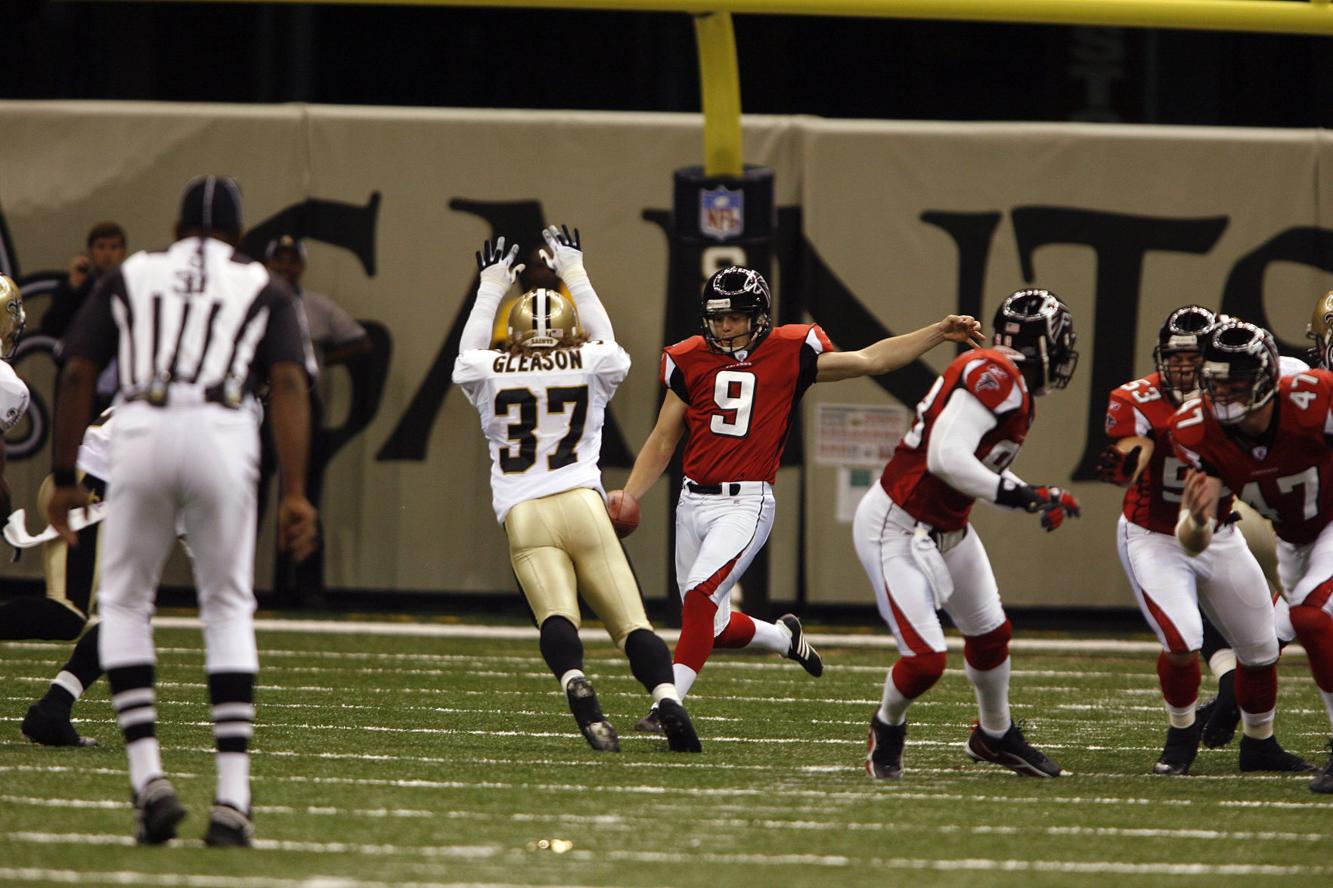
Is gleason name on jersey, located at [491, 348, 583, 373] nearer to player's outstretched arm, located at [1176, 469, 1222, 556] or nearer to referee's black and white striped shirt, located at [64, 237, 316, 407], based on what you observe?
referee's black and white striped shirt, located at [64, 237, 316, 407]

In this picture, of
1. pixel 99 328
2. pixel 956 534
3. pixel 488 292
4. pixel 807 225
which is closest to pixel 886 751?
pixel 956 534

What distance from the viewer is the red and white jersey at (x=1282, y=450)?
6.72 metres

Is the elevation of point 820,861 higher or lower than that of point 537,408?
lower

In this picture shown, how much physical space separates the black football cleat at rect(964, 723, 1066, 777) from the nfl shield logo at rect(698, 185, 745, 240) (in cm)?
412

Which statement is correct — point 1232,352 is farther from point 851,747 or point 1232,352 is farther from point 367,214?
point 367,214

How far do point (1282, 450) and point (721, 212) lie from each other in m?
4.33

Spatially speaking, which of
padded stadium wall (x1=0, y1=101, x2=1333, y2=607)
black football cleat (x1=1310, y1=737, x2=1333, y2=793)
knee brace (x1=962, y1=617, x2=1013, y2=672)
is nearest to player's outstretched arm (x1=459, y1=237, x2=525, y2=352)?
knee brace (x1=962, y1=617, x2=1013, y2=672)

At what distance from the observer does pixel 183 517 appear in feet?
17.9

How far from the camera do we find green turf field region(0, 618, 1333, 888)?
17.1 feet

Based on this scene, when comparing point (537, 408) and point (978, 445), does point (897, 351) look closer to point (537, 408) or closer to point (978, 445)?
point (978, 445)

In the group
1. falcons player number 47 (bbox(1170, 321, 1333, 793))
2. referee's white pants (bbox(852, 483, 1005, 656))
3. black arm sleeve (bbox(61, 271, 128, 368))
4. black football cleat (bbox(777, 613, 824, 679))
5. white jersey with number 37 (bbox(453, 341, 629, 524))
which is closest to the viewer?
black arm sleeve (bbox(61, 271, 128, 368))

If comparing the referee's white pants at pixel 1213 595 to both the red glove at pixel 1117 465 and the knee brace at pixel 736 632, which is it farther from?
the knee brace at pixel 736 632

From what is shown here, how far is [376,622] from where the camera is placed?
1194 cm

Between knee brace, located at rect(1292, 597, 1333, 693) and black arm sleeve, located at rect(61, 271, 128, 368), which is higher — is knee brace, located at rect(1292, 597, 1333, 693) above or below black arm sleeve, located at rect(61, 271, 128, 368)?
below
